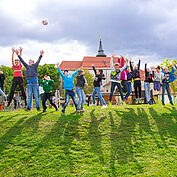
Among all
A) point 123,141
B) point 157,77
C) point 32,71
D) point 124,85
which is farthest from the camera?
point 157,77

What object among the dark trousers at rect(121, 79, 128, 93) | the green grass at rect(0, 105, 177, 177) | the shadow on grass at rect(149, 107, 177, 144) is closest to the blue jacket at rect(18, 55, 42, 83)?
the green grass at rect(0, 105, 177, 177)

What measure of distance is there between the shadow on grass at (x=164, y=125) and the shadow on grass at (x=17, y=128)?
4742 millimetres

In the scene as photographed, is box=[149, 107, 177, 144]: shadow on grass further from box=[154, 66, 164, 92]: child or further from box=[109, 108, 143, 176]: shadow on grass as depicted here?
box=[154, 66, 164, 92]: child

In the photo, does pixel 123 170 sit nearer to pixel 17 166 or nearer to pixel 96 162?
pixel 96 162

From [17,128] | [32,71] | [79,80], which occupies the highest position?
[32,71]

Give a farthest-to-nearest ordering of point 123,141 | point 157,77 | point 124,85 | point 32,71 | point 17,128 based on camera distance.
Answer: point 157,77
point 124,85
point 32,71
point 17,128
point 123,141

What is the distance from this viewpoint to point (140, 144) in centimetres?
675

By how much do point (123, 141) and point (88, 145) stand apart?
48.0 inches

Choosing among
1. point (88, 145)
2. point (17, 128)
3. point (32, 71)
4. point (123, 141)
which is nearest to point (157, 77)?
point (123, 141)

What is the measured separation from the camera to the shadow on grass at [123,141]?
5.80 metres

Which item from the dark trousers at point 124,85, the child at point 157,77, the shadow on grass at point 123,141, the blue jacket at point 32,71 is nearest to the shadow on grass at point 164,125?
the shadow on grass at point 123,141

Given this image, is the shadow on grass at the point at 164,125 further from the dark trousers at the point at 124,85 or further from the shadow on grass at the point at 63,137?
the shadow on grass at the point at 63,137

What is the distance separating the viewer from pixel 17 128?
7.70 m

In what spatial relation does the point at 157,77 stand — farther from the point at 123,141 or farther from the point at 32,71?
the point at 32,71
